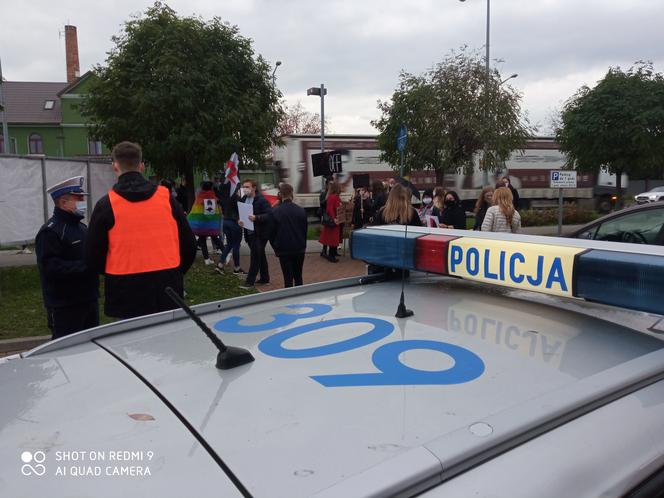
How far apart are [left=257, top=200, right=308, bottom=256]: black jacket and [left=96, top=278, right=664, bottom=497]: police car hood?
5.63m

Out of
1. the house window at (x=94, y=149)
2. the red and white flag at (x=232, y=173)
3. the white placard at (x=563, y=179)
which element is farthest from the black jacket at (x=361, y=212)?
the house window at (x=94, y=149)

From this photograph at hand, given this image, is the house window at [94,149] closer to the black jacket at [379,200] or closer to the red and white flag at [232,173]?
the black jacket at [379,200]

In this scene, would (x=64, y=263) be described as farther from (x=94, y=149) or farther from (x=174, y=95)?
(x=94, y=149)

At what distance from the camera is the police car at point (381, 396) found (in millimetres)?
1087

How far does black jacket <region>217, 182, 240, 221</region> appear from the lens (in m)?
10.3

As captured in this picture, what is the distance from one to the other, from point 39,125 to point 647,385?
182 ft

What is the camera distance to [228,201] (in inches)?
412

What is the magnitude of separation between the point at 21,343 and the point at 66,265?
2971 mm

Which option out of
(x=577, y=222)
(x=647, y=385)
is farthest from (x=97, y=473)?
(x=577, y=222)

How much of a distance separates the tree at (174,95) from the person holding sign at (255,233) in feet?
10.3

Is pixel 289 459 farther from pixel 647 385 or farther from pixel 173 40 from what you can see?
pixel 173 40

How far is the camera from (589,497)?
1.10 metres

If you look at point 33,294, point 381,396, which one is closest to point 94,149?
point 33,294

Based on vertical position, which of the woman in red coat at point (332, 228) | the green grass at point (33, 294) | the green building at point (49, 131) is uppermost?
the green building at point (49, 131)
